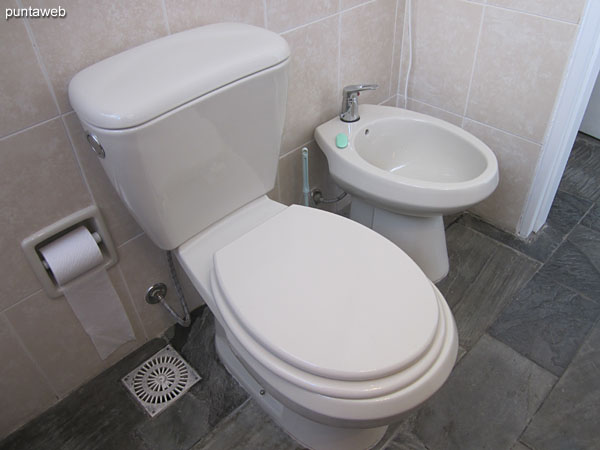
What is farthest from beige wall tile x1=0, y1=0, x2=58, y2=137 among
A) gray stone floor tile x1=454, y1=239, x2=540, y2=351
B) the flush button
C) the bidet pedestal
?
gray stone floor tile x1=454, y1=239, x2=540, y2=351

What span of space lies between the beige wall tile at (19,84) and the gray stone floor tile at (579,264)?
136 cm

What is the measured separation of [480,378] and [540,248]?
54cm

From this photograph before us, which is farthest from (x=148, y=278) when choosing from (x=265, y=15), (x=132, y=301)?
(x=265, y=15)

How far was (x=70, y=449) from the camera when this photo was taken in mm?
1142

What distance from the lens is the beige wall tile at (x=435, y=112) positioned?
5.15 ft

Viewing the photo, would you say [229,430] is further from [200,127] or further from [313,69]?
[313,69]

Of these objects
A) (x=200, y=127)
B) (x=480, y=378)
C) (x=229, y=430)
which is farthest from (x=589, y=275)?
(x=200, y=127)

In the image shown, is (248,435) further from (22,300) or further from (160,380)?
(22,300)

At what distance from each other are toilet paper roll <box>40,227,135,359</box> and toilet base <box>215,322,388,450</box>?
1.11 feet

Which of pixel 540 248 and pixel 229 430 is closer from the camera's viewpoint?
pixel 229 430

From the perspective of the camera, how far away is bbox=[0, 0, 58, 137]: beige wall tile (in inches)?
31.5

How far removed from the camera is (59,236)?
40.6 inches

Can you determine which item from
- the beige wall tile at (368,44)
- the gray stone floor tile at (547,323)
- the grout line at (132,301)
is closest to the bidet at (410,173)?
the beige wall tile at (368,44)

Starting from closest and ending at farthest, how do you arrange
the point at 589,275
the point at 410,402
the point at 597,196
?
1. the point at 410,402
2. the point at 589,275
3. the point at 597,196
